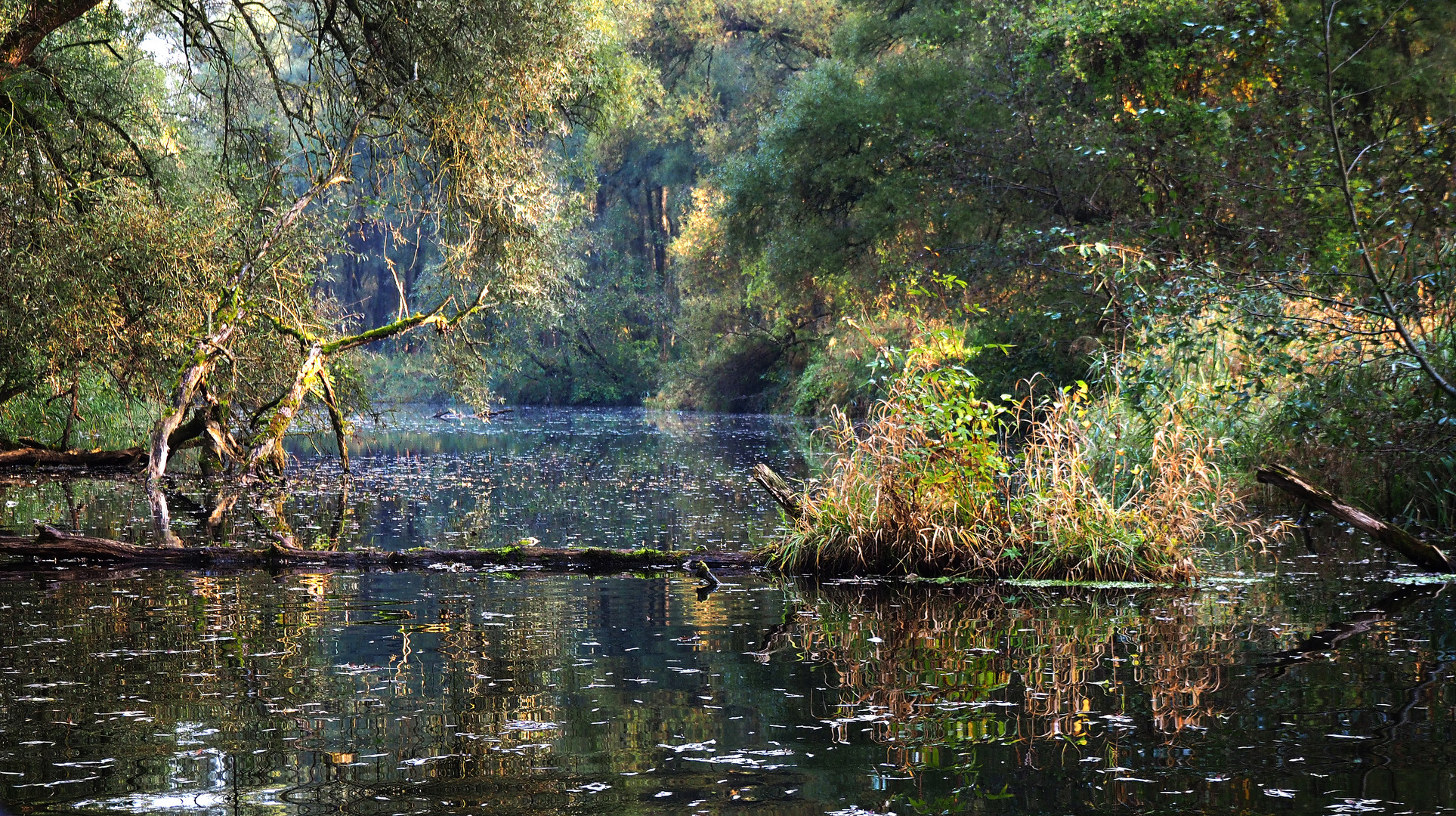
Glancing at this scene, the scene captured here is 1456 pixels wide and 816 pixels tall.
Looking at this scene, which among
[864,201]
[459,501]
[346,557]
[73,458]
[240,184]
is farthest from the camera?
[864,201]

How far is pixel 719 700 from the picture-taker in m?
5.51

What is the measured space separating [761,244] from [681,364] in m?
15.9

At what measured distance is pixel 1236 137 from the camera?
19.7 metres

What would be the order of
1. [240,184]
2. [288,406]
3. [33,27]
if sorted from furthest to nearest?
1. [240,184]
2. [288,406]
3. [33,27]

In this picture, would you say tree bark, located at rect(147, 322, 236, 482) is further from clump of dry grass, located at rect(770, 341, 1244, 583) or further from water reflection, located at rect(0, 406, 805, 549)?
clump of dry grass, located at rect(770, 341, 1244, 583)

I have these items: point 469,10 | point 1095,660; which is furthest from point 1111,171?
point 1095,660

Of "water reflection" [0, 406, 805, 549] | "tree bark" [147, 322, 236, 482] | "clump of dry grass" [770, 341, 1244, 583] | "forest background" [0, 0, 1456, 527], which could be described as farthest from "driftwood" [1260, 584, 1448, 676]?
"tree bark" [147, 322, 236, 482]

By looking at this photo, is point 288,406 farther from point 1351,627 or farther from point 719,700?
point 1351,627

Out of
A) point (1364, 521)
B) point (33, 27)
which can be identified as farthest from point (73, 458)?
point (1364, 521)

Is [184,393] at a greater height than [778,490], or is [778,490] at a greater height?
[184,393]

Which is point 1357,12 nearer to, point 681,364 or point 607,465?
point 607,465

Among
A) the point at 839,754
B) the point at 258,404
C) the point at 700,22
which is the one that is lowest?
the point at 839,754

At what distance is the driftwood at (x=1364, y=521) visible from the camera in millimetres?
9094

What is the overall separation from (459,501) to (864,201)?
15.0 meters
